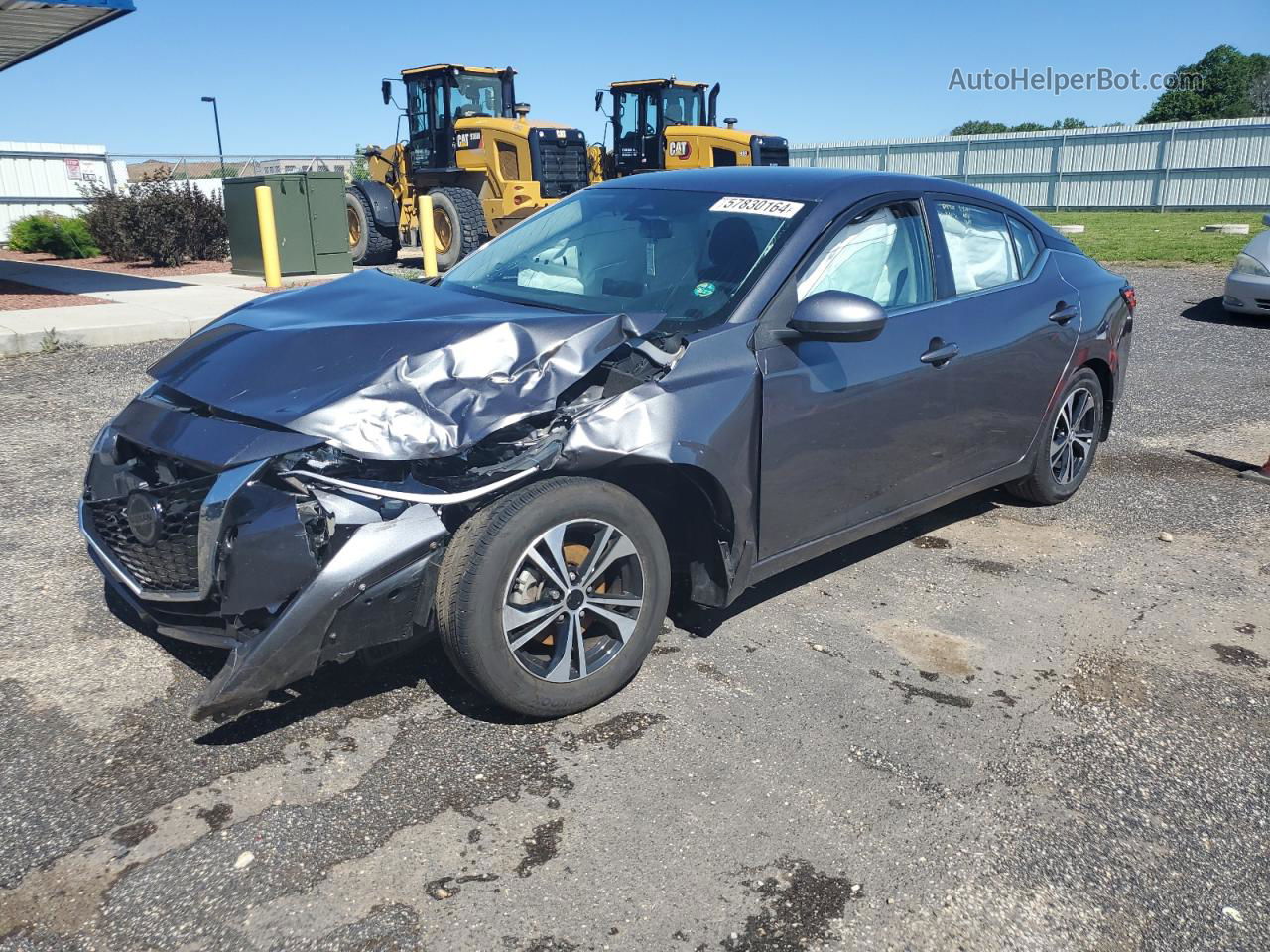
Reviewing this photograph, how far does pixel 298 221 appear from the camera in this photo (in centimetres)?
1510

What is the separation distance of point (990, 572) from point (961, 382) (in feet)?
3.05

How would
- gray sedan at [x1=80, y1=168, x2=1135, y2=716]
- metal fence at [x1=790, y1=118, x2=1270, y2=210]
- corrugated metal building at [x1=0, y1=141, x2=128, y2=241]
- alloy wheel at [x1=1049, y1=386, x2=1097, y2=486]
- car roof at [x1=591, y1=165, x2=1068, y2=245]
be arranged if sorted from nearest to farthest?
1. gray sedan at [x1=80, y1=168, x2=1135, y2=716]
2. car roof at [x1=591, y1=165, x2=1068, y2=245]
3. alloy wheel at [x1=1049, y1=386, x2=1097, y2=486]
4. corrugated metal building at [x1=0, y1=141, x2=128, y2=241]
5. metal fence at [x1=790, y1=118, x2=1270, y2=210]

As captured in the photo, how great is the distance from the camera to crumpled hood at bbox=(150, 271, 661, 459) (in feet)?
9.75

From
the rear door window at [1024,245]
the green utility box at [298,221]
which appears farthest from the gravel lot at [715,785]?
the green utility box at [298,221]

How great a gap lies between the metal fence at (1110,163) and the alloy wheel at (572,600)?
28.3 metres

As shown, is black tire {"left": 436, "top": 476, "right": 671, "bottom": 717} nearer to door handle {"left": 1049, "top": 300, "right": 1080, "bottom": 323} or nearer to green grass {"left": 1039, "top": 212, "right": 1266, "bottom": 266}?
door handle {"left": 1049, "top": 300, "right": 1080, "bottom": 323}

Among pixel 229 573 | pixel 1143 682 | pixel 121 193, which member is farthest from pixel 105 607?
pixel 121 193

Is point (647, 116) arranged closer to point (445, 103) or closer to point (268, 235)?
point (445, 103)

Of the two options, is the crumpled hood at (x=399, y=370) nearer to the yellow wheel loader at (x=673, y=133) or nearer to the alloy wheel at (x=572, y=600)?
the alloy wheel at (x=572, y=600)

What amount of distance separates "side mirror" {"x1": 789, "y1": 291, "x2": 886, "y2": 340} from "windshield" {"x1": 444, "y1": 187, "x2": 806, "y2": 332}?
0.25m

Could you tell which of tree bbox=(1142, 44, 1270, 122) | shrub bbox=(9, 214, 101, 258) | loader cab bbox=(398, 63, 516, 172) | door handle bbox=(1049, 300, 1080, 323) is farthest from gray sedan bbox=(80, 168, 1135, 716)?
tree bbox=(1142, 44, 1270, 122)

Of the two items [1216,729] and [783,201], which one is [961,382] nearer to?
[783,201]

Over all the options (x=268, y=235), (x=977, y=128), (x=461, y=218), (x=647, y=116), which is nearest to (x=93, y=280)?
(x=268, y=235)

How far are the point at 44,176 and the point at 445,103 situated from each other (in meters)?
14.6
